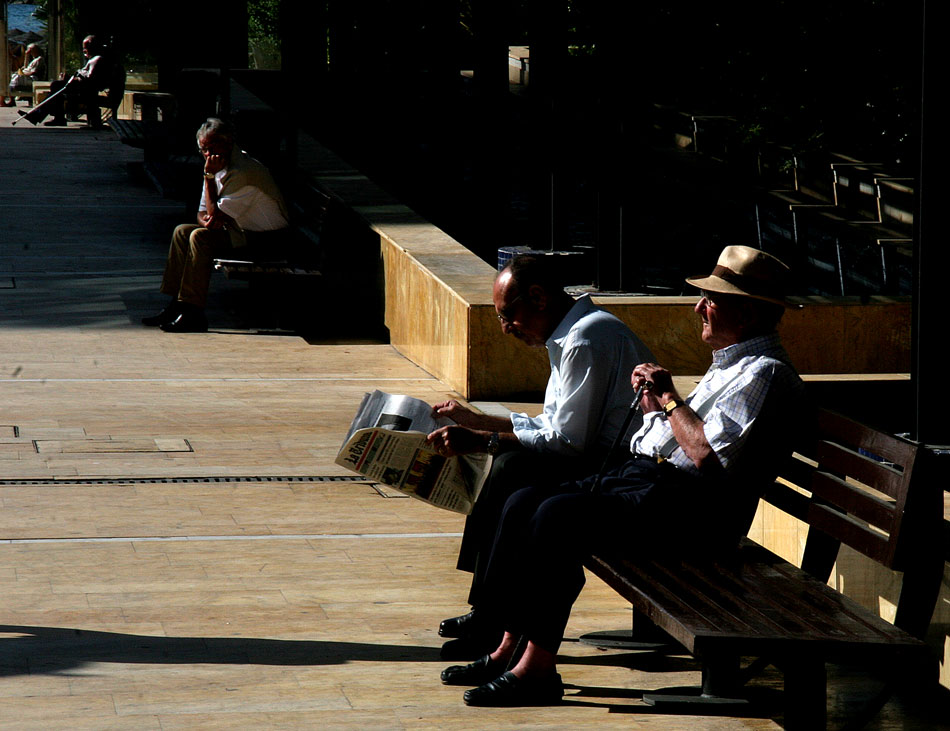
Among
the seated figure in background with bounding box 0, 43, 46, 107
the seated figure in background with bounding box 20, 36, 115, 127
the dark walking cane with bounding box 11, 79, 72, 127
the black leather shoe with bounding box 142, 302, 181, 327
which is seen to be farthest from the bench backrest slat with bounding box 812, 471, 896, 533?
the seated figure in background with bounding box 0, 43, 46, 107

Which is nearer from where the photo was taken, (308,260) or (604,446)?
(604,446)

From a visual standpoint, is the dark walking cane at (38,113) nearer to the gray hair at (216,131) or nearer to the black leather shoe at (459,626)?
the gray hair at (216,131)

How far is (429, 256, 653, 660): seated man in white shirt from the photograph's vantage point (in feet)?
16.0

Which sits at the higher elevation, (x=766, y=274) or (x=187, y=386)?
(x=766, y=274)

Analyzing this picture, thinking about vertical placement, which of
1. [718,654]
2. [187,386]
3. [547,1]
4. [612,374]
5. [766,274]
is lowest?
[187,386]

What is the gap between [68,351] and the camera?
1048cm

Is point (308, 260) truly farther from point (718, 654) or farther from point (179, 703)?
point (718, 654)

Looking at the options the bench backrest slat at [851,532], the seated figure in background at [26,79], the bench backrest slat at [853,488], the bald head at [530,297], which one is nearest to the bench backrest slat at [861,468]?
the bench backrest slat at [853,488]

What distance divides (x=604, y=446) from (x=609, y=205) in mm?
7204

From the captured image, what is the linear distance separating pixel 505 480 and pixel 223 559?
1436mm

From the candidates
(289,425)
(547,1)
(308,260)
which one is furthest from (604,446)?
(547,1)

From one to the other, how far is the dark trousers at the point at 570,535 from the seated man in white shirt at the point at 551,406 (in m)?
0.31

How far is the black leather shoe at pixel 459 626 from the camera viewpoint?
4.93m

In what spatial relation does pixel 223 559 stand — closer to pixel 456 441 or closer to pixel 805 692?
pixel 456 441
